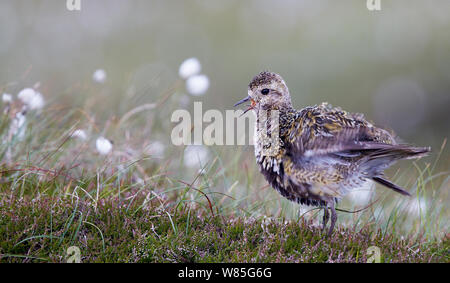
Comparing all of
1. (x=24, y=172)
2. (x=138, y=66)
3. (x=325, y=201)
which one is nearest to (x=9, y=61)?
(x=138, y=66)

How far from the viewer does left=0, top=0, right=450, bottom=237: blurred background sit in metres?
14.8

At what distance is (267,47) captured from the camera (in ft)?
57.2

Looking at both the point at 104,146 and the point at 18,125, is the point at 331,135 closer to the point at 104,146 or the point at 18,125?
the point at 104,146

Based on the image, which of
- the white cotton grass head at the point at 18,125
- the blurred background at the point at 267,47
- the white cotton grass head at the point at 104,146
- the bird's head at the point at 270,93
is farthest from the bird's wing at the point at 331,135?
the blurred background at the point at 267,47

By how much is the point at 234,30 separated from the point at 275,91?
12.7 meters

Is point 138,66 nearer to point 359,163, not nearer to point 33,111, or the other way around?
point 33,111

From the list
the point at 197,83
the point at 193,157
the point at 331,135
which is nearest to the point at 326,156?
the point at 331,135

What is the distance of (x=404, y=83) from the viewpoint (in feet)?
51.3

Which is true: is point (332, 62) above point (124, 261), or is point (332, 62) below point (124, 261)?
above

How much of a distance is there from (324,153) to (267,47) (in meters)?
12.8

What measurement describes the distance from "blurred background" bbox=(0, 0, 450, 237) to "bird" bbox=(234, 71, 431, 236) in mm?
7959

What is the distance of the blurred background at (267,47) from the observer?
1482 centimetres

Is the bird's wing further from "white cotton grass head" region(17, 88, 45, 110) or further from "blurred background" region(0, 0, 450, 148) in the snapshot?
"blurred background" region(0, 0, 450, 148)

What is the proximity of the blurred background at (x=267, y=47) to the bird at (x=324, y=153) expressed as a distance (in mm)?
7959
